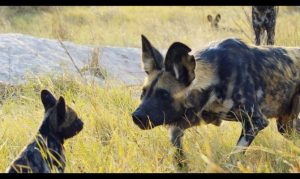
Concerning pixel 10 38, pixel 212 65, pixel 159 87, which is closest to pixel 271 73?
pixel 212 65

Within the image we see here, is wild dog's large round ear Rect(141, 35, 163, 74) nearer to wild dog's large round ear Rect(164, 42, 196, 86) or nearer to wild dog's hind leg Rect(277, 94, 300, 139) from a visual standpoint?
wild dog's large round ear Rect(164, 42, 196, 86)

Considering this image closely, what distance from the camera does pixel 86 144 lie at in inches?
170

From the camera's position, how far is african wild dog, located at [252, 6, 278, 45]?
7.30m

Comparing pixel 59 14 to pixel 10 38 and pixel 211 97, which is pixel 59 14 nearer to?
pixel 10 38

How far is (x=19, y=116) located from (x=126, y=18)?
11485mm

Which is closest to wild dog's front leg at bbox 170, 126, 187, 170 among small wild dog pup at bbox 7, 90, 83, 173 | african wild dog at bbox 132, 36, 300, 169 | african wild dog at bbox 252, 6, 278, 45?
african wild dog at bbox 132, 36, 300, 169

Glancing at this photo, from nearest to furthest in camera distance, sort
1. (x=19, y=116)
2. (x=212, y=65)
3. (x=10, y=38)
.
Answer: (x=212, y=65)
(x=19, y=116)
(x=10, y=38)

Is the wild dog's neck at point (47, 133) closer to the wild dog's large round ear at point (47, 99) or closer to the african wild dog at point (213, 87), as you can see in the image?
the wild dog's large round ear at point (47, 99)

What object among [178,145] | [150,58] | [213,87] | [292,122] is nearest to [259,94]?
[213,87]

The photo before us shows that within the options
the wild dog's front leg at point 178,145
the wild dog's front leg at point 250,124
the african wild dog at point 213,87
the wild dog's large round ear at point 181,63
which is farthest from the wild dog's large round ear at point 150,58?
the wild dog's front leg at point 250,124

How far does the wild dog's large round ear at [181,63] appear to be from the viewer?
13.1 ft

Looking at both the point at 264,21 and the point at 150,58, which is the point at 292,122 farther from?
the point at 264,21

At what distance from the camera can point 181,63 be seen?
4059 millimetres

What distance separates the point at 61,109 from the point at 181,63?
0.89 m
